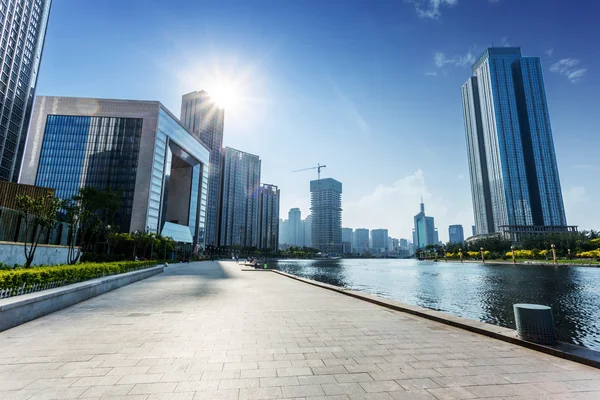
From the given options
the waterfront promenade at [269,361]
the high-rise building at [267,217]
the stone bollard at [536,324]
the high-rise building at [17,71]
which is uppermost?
the high-rise building at [17,71]

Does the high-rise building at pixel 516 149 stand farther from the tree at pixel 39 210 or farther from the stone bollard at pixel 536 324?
the tree at pixel 39 210

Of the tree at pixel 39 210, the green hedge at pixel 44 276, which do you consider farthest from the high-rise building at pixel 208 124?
the green hedge at pixel 44 276

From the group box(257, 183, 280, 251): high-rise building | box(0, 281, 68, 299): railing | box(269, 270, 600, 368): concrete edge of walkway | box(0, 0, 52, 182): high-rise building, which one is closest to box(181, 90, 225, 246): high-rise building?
box(257, 183, 280, 251): high-rise building

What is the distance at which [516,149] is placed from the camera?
15475 centimetres

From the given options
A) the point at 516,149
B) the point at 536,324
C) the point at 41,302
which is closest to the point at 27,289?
the point at 41,302

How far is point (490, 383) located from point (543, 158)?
201454 millimetres

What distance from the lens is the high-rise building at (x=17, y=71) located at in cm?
8250

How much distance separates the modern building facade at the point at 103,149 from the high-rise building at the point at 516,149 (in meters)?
168

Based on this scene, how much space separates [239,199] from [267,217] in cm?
2580

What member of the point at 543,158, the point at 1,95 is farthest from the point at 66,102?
the point at 543,158

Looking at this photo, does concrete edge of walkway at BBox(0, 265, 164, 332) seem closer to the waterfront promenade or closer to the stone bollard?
the waterfront promenade

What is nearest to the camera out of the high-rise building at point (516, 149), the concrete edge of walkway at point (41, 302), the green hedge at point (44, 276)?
the concrete edge of walkway at point (41, 302)

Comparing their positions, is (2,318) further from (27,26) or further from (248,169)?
(248,169)

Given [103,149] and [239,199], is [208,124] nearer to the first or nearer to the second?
[239,199]
